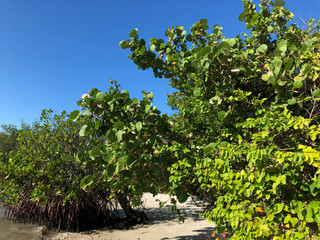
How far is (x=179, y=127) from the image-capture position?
438 centimetres

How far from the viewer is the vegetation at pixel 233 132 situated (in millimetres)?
2199

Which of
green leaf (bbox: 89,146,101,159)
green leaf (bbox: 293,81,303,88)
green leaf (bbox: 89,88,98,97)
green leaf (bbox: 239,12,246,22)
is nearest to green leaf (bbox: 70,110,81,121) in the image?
green leaf (bbox: 89,88,98,97)

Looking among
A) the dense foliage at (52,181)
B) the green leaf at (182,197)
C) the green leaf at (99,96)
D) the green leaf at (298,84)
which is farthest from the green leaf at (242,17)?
the dense foliage at (52,181)

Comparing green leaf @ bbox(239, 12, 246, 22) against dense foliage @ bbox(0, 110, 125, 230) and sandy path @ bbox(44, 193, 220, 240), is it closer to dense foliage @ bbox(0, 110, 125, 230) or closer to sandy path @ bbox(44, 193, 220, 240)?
sandy path @ bbox(44, 193, 220, 240)

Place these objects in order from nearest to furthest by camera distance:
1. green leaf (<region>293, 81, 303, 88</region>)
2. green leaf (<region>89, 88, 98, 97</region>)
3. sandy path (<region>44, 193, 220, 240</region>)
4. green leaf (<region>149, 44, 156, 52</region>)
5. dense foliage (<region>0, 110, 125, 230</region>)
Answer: green leaf (<region>293, 81, 303, 88</region>)
green leaf (<region>89, 88, 98, 97</region>)
green leaf (<region>149, 44, 156, 52</region>)
sandy path (<region>44, 193, 220, 240</region>)
dense foliage (<region>0, 110, 125, 230</region>)

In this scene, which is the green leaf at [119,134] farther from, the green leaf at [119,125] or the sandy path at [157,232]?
the sandy path at [157,232]

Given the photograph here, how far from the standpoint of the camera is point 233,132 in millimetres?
3498

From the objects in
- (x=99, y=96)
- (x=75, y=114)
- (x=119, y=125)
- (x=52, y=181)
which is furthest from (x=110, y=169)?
(x=52, y=181)

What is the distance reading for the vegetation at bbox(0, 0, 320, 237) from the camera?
7.22 ft

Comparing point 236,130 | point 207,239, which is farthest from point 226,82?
point 207,239

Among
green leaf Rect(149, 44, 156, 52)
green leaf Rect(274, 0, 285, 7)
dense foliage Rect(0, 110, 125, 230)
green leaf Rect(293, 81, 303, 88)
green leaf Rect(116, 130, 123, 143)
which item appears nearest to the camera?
green leaf Rect(116, 130, 123, 143)

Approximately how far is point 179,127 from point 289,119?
7.50ft

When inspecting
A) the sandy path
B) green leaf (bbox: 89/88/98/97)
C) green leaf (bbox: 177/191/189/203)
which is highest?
green leaf (bbox: 89/88/98/97)

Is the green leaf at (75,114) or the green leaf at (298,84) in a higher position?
the green leaf at (298,84)
